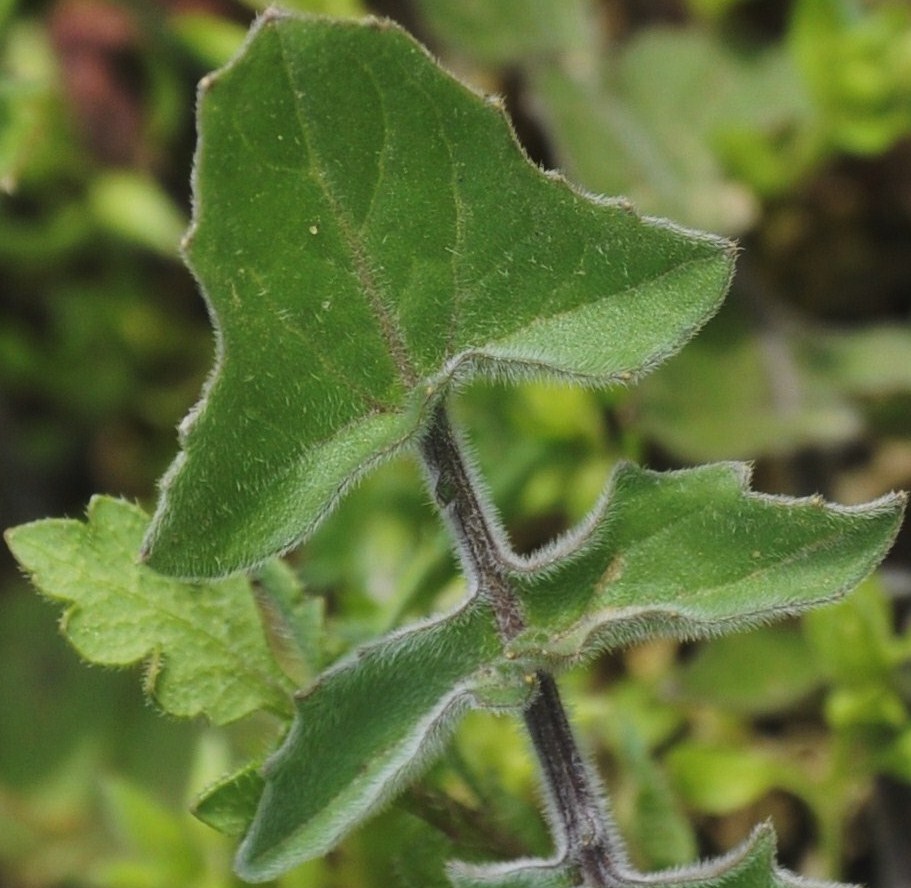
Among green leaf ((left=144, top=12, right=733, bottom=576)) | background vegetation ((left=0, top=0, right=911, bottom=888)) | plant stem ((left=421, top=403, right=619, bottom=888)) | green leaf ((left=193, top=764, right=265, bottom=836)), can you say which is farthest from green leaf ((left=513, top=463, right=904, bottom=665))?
background vegetation ((left=0, top=0, right=911, bottom=888))

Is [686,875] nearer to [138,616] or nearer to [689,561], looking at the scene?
[689,561]

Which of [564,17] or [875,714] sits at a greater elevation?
[564,17]

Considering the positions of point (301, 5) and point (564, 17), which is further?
point (564, 17)

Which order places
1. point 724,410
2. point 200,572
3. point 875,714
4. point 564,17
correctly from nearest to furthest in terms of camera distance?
1. point 200,572
2. point 875,714
3. point 724,410
4. point 564,17

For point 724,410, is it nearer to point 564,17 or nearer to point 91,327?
point 564,17

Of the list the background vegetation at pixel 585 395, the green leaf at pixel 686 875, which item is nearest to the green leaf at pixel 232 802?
the green leaf at pixel 686 875

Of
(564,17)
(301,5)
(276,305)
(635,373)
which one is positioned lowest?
(635,373)

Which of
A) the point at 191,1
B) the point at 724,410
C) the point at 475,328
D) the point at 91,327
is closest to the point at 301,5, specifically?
the point at 191,1

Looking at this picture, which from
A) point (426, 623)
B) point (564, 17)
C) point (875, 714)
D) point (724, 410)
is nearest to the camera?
point (426, 623)
